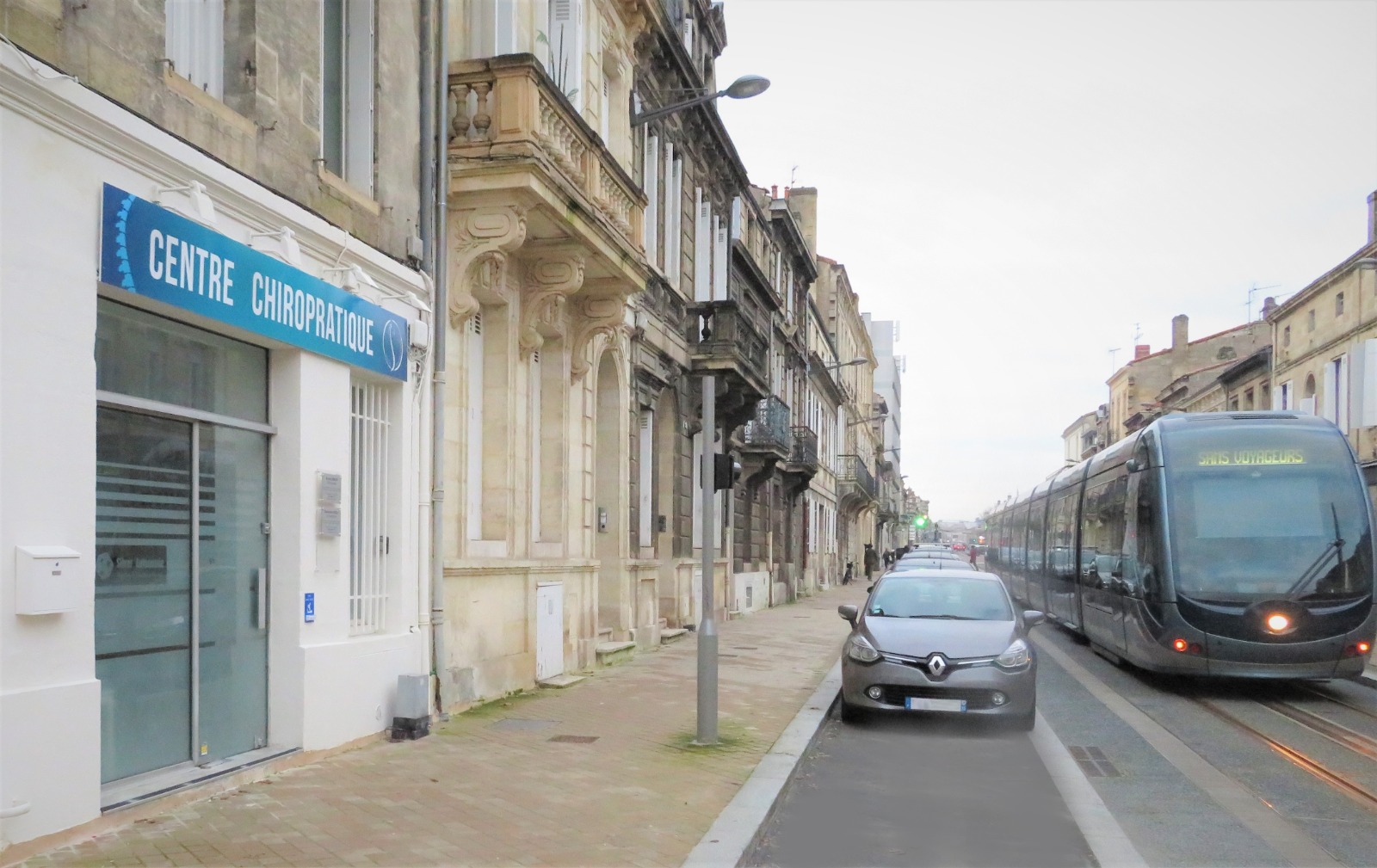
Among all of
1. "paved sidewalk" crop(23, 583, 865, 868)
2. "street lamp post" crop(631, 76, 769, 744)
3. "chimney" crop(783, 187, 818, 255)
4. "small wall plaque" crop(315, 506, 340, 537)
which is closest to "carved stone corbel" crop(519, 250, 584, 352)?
"street lamp post" crop(631, 76, 769, 744)

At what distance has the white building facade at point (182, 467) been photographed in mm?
5668

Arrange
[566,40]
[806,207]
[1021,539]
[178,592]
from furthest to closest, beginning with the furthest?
1. [806,207]
2. [1021,539]
3. [566,40]
4. [178,592]

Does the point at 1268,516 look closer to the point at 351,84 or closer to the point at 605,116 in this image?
the point at 605,116

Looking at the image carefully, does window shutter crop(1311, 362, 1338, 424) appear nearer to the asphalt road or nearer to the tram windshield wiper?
the tram windshield wiper

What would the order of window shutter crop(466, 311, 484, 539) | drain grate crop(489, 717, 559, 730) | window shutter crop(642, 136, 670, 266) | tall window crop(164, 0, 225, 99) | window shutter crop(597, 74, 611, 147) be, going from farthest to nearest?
window shutter crop(642, 136, 670, 266), window shutter crop(597, 74, 611, 147), window shutter crop(466, 311, 484, 539), drain grate crop(489, 717, 559, 730), tall window crop(164, 0, 225, 99)

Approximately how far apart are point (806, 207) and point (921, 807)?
4226cm

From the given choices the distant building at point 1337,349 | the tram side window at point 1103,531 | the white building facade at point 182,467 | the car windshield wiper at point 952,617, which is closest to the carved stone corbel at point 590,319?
the white building facade at point 182,467

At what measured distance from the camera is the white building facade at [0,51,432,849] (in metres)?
5.67

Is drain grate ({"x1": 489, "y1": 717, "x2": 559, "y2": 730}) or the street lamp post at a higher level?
the street lamp post

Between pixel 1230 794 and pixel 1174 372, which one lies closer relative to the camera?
pixel 1230 794

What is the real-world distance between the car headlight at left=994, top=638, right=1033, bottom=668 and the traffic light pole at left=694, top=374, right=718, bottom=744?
271cm

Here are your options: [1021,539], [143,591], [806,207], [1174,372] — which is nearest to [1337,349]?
[1021,539]

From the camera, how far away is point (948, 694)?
33.9 feet

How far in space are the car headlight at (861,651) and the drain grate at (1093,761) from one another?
1.82 metres
